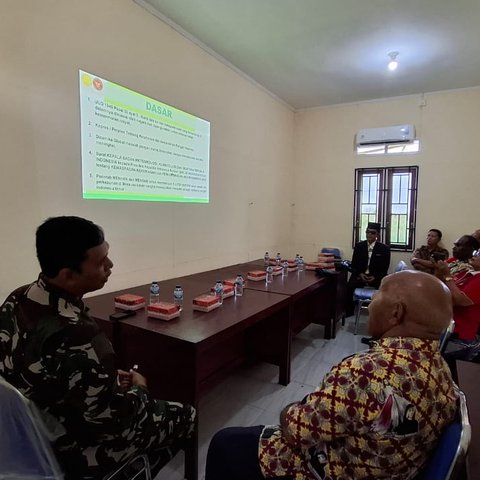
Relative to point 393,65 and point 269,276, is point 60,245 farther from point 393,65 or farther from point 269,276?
point 393,65

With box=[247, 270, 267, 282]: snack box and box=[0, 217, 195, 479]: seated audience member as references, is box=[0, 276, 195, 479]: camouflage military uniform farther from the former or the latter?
box=[247, 270, 267, 282]: snack box

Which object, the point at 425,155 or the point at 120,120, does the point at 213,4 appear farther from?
the point at 425,155

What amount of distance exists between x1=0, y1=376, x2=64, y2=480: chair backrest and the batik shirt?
0.64m

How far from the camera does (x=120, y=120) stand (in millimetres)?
2482

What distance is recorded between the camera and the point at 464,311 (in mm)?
2109

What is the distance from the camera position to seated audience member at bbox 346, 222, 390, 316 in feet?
13.8

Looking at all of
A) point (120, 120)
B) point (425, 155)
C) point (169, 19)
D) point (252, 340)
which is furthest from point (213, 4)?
point (425, 155)

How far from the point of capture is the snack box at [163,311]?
5.78 ft

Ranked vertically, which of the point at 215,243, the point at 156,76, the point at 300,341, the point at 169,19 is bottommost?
the point at 300,341

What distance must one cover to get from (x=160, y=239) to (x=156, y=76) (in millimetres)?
1378

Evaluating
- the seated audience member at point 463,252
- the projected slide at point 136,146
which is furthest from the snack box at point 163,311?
the seated audience member at point 463,252

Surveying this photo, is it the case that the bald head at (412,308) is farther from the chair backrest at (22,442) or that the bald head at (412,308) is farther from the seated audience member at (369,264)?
the seated audience member at (369,264)

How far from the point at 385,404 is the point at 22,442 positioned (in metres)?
0.90

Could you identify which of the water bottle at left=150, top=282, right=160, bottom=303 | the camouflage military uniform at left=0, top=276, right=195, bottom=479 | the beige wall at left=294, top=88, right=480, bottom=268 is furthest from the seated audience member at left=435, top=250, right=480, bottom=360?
the beige wall at left=294, top=88, right=480, bottom=268
